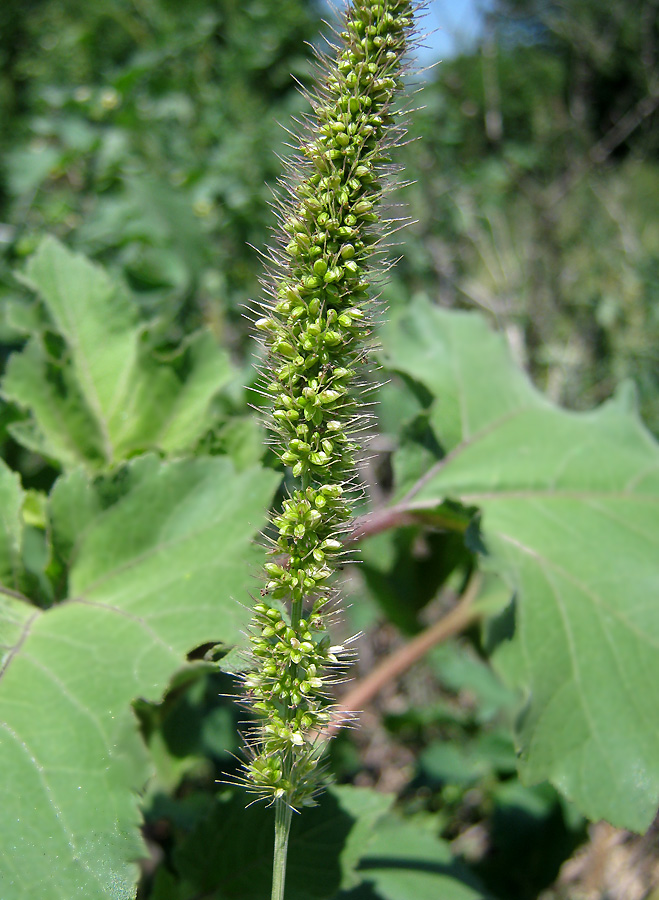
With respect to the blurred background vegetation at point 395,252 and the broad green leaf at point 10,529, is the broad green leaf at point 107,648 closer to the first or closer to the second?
the broad green leaf at point 10,529

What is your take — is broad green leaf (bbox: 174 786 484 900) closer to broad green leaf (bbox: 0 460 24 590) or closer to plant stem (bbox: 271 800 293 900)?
plant stem (bbox: 271 800 293 900)

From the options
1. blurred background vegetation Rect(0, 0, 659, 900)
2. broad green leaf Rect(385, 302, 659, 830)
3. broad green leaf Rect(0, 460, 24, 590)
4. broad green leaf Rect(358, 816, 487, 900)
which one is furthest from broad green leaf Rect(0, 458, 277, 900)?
broad green leaf Rect(358, 816, 487, 900)

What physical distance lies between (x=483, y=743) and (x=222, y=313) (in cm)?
201

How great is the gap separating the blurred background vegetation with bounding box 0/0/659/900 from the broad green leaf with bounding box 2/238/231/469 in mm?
95

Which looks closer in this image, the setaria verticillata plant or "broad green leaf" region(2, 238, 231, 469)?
the setaria verticillata plant

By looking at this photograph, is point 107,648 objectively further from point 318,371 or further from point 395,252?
point 395,252

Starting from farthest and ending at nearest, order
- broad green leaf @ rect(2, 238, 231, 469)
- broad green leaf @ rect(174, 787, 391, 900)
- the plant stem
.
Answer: broad green leaf @ rect(2, 238, 231, 469) < broad green leaf @ rect(174, 787, 391, 900) < the plant stem

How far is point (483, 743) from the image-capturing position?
243 cm

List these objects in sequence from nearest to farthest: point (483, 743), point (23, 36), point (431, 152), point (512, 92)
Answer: point (483, 743) → point (431, 152) → point (23, 36) → point (512, 92)

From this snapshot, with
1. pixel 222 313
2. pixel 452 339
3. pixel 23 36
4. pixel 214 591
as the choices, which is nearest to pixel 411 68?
pixel 214 591

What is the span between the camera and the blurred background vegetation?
81.2 inches

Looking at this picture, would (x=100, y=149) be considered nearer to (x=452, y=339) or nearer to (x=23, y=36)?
(x=452, y=339)

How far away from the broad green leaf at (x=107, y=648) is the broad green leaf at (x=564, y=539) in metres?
0.46

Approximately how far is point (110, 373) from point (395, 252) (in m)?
2.89
